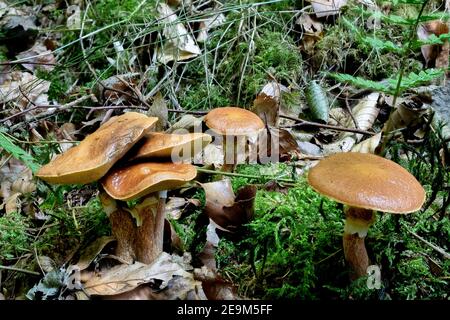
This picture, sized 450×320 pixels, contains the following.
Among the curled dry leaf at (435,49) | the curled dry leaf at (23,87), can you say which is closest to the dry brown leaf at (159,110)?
the curled dry leaf at (23,87)

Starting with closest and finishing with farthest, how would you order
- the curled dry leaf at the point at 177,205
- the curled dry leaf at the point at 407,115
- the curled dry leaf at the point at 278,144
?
1. the curled dry leaf at the point at 177,205
2. the curled dry leaf at the point at 407,115
3. the curled dry leaf at the point at 278,144

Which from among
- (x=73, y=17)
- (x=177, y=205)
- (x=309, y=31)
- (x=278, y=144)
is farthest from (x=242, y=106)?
(x=73, y=17)

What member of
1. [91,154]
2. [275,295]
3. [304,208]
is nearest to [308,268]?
[275,295]

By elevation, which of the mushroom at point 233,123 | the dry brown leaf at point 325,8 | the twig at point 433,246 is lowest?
the twig at point 433,246

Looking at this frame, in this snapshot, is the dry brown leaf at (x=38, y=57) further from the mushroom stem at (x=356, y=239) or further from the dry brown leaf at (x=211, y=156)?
the mushroom stem at (x=356, y=239)

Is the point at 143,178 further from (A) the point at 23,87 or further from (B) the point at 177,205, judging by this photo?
(A) the point at 23,87

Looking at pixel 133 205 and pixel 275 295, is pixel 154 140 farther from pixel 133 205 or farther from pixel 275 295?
pixel 275 295

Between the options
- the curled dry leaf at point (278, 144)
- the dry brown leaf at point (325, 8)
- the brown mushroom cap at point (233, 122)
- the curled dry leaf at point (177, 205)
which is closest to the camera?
the curled dry leaf at point (177, 205)

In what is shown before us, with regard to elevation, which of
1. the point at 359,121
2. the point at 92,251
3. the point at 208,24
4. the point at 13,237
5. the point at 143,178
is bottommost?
the point at 359,121

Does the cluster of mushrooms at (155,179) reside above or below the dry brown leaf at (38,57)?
above
